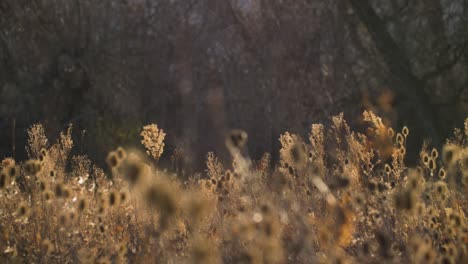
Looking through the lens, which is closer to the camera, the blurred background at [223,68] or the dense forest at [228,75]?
the dense forest at [228,75]

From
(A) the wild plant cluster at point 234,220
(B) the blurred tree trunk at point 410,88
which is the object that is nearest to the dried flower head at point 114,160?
(A) the wild plant cluster at point 234,220

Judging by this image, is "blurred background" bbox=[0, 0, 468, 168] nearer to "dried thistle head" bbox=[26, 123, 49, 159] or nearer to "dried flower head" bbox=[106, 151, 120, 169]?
"dried thistle head" bbox=[26, 123, 49, 159]

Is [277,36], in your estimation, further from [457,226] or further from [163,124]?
[457,226]

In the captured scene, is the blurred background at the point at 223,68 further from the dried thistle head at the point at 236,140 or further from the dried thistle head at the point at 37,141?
the dried thistle head at the point at 236,140

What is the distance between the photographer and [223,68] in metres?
11.1

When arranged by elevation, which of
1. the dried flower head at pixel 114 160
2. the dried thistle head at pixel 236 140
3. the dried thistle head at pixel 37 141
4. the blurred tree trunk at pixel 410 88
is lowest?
the dried thistle head at pixel 236 140

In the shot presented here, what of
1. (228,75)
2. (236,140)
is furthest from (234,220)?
(228,75)

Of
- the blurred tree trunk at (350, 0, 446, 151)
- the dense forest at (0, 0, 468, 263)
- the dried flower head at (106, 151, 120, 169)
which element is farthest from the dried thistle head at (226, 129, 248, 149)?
the blurred tree trunk at (350, 0, 446, 151)

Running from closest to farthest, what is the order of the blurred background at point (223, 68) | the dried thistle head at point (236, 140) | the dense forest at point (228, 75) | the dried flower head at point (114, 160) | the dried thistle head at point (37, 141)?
the dried thistle head at point (236, 140)
the dried flower head at point (114, 160)
the dried thistle head at point (37, 141)
the dense forest at point (228, 75)
the blurred background at point (223, 68)

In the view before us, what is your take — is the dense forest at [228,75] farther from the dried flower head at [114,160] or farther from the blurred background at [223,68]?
the dried flower head at [114,160]

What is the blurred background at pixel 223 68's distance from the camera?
995cm

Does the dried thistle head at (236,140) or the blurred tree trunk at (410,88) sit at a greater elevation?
the blurred tree trunk at (410,88)

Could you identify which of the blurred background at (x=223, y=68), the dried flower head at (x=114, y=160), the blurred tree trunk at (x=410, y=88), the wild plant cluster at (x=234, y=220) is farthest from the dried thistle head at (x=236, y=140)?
the blurred tree trunk at (x=410, y=88)

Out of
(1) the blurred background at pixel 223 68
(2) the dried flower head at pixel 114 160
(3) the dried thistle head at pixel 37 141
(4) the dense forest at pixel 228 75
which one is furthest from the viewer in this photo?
(1) the blurred background at pixel 223 68
